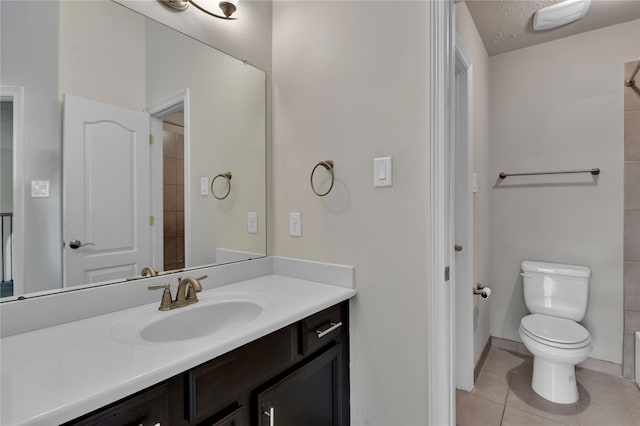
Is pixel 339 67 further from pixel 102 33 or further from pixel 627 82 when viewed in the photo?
pixel 627 82

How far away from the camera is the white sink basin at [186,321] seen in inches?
36.6

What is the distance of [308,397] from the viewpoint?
43.8 inches

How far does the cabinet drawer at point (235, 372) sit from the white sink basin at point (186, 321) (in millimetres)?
96

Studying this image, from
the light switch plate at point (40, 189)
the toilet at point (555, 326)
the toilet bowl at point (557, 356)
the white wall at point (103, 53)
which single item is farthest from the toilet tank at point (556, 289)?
the light switch plate at point (40, 189)

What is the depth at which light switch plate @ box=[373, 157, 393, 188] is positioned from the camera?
4.09 feet

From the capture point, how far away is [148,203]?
120 cm

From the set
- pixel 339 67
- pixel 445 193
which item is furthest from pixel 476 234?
pixel 339 67

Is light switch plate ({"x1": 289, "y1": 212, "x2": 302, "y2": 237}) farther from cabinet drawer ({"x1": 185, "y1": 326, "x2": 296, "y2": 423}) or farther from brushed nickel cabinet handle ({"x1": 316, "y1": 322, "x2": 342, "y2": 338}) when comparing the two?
cabinet drawer ({"x1": 185, "y1": 326, "x2": 296, "y2": 423})

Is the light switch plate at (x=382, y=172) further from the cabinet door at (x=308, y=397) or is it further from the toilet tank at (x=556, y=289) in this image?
the toilet tank at (x=556, y=289)

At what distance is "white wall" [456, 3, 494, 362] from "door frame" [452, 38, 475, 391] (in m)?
0.11

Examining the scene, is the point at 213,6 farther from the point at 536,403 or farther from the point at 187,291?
the point at 536,403

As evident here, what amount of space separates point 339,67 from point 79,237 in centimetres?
121

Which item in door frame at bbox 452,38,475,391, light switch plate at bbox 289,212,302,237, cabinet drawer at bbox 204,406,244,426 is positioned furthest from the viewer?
door frame at bbox 452,38,475,391

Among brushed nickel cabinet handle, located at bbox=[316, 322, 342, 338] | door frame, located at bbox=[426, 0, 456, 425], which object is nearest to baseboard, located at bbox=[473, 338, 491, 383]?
door frame, located at bbox=[426, 0, 456, 425]
